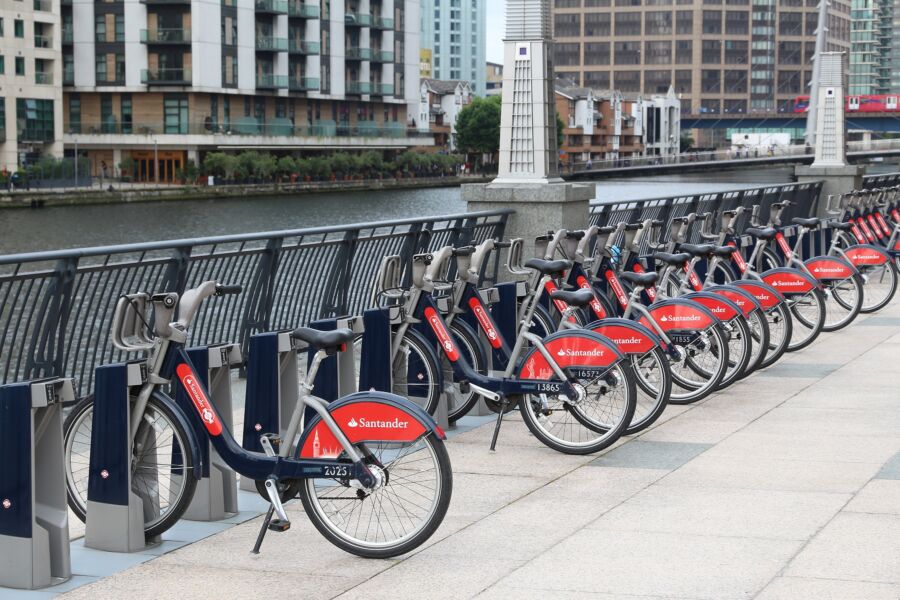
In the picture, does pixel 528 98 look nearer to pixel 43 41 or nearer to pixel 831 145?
pixel 831 145

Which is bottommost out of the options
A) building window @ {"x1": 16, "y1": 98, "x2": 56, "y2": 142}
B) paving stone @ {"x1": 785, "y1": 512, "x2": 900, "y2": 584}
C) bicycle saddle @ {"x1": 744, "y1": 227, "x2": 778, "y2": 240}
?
paving stone @ {"x1": 785, "y1": 512, "x2": 900, "y2": 584}

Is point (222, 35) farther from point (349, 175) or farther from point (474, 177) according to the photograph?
point (474, 177)

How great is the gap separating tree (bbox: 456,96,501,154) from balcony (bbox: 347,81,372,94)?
1325 inches

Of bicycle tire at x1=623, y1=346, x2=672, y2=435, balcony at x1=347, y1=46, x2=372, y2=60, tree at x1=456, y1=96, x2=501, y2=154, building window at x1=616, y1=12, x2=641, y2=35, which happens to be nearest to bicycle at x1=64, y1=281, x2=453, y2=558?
bicycle tire at x1=623, y1=346, x2=672, y2=435

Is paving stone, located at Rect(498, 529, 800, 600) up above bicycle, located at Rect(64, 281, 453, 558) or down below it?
below

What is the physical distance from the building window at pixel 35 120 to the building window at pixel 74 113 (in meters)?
4.46

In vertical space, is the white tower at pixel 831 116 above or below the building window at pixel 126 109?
below

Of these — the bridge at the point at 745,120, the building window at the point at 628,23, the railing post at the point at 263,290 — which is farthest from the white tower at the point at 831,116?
the building window at the point at 628,23

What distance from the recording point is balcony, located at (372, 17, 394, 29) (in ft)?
331

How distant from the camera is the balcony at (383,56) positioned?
102 meters

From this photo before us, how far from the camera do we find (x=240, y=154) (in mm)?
91125

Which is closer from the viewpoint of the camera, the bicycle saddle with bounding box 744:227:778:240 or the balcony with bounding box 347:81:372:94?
the bicycle saddle with bounding box 744:227:778:240

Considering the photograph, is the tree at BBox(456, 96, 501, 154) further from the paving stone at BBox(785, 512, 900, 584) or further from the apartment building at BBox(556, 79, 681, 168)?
the paving stone at BBox(785, 512, 900, 584)

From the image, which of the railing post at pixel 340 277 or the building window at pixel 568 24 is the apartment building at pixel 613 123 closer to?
the building window at pixel 568 24
